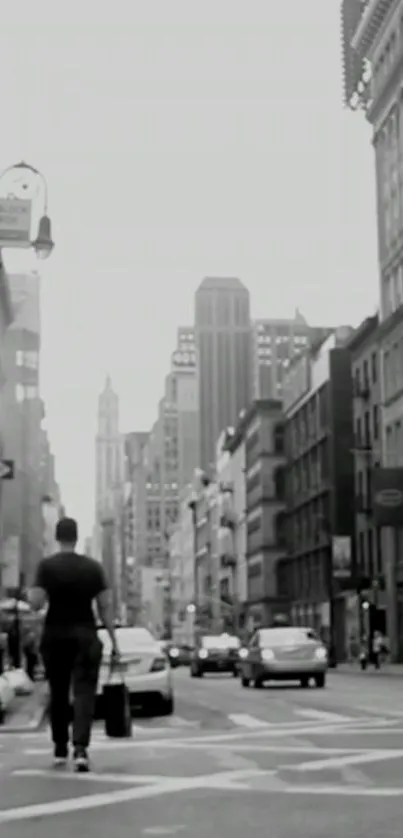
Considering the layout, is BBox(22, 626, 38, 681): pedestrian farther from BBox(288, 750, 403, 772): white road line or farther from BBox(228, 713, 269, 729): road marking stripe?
BBox(288, 750, 403, 772): white road line

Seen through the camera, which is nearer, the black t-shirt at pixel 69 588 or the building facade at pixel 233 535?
the black t-shirt at pixel 69 588

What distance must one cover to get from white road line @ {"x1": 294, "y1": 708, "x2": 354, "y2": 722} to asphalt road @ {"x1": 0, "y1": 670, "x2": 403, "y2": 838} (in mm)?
1410

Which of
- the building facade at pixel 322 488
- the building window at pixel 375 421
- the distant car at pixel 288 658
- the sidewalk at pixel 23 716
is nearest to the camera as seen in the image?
the sidewalk at pixel 23 716

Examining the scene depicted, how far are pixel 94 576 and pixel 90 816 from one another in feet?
9.47

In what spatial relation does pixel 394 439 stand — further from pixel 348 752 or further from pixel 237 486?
pixel 237 486

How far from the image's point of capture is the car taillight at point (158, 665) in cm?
2104

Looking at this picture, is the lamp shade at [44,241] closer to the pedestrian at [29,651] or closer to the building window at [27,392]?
the pedestrian at [29,651]

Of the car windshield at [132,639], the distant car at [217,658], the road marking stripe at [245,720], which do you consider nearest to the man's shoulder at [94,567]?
the road marking stripe at [245,720]

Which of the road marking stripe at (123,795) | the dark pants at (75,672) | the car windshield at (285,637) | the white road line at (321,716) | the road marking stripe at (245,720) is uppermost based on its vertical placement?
the car windshield at (285,637)

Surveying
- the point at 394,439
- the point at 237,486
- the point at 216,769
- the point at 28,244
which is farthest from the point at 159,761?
the point at 237,486

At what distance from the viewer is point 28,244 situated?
68.6ft

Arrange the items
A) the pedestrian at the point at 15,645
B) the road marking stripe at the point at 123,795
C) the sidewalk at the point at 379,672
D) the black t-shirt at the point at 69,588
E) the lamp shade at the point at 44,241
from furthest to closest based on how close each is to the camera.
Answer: the sidewalk at the point at 379,672 < the pedestrian at the point at 15,645 < the lamp shade at the point at 44,241 < the black t-shirt at the point at 69,588 < the road marking stripe at the point at 123,795

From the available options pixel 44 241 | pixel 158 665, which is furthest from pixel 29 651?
pixel 44 241

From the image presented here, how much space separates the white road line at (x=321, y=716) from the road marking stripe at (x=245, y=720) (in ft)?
2.27
